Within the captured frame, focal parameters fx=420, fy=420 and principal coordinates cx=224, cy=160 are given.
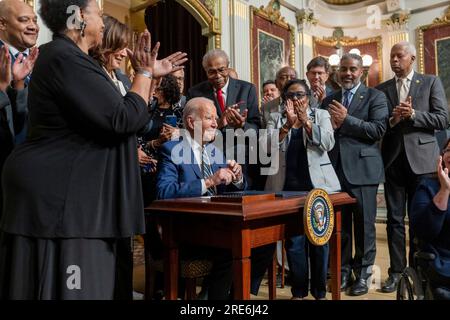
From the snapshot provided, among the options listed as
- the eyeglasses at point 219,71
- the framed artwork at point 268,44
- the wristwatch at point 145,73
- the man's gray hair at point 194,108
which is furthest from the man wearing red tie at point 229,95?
the framed artwork at point 268,44

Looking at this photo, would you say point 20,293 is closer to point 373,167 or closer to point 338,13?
point 373,167

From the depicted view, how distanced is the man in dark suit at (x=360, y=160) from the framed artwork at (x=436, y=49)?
6419mm

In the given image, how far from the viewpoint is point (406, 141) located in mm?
3281

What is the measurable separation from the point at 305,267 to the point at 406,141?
127 centimetres

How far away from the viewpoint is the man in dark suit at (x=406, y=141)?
10.6 ft

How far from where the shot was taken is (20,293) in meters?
1.48

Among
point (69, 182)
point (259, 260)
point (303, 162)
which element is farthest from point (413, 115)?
point (69, 182)

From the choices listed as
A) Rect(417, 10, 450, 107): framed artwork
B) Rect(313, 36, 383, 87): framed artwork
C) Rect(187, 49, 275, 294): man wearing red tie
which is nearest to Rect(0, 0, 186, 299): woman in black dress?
Rect(187, 49, 275, 294): man wearing red tie

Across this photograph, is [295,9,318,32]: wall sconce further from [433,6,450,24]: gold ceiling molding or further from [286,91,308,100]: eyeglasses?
[286,91,308,100]: eyeglasses

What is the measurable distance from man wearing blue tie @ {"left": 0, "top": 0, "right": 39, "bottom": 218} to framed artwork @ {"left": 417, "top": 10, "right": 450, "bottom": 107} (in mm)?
8662

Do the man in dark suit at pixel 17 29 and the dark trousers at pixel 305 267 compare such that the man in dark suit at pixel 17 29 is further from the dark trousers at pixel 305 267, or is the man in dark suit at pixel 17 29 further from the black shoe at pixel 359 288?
the black shoe at pixel 359 288

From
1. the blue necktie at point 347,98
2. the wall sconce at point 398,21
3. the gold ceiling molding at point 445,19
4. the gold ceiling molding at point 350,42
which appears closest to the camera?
the blue necktie at point 347,98
